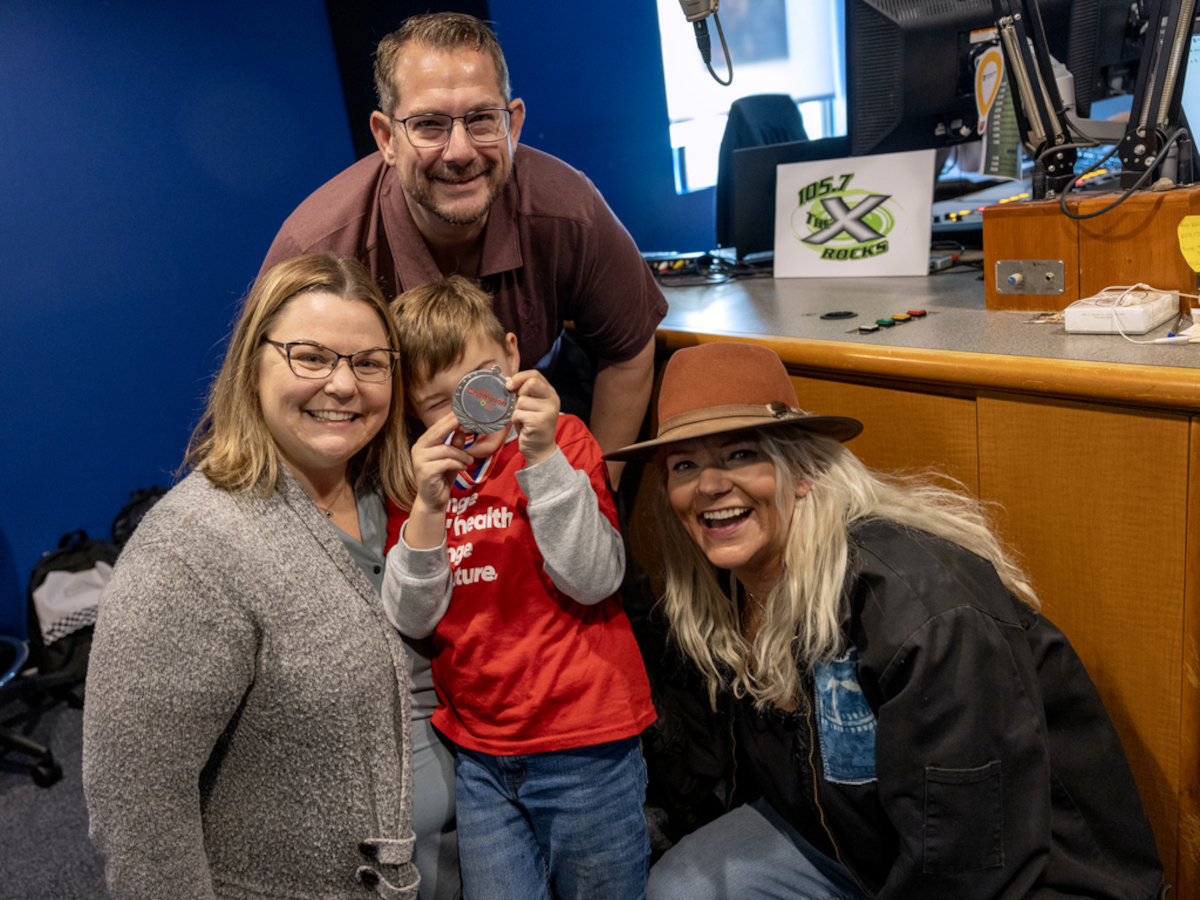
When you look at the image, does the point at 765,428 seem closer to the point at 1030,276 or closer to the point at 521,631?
the point at 521,631

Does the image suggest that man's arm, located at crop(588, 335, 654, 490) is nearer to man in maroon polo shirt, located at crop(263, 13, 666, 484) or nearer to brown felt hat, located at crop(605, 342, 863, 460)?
man in maroon polo shirt, located at crop(263, 13, 666, 484)

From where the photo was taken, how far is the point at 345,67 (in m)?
3.76

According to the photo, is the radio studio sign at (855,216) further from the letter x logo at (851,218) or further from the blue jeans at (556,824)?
the blue jeans at (556,824)

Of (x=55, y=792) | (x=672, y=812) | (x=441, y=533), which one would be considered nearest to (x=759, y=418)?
(x=441, y=533)

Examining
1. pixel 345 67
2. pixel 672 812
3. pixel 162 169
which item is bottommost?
pixel 672 812

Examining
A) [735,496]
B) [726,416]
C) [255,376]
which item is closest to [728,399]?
[726,416]

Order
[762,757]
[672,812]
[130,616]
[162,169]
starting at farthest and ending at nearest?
[162,169] < [672,812] < [762,757] < [130,616]

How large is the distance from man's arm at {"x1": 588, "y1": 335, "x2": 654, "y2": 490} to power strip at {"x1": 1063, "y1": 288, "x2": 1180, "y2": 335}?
0.80 m

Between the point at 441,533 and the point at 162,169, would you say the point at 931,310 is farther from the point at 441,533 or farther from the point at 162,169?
the point at 162,169

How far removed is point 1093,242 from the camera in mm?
1564

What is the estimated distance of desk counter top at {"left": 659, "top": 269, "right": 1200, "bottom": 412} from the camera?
4.00 feet

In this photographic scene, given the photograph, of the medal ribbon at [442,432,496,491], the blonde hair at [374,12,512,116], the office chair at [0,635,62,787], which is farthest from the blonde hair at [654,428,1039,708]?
the office chair at [0,635,62,787]

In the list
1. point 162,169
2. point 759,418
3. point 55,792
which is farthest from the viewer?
point 162,169

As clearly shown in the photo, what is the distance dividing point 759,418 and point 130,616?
89 cm
